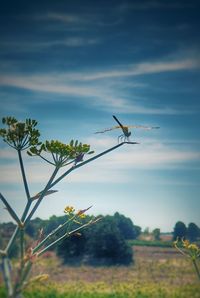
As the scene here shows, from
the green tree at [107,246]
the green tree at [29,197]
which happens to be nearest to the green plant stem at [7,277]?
the green tree at [29,197]

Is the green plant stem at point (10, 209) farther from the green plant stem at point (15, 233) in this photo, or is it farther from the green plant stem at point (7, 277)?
the green plant stem at point (7, 277)

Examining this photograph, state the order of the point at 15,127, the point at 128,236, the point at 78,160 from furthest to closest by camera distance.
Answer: the point at 128,236 < the point at 15,127 < the point at 78,160

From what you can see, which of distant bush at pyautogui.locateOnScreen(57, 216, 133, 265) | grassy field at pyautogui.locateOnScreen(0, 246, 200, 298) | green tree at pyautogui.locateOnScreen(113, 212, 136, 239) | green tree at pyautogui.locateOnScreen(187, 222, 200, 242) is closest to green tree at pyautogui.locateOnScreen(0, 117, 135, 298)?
grassy field at pyautogui.locateOnScreen(0, 246, 200, 298)

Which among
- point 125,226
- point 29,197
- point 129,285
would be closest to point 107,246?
point 129,285

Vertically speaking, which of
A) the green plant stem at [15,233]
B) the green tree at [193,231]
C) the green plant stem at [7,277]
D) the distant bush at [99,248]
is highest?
the green plant stem at [15,233]

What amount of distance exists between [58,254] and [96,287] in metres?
33.2

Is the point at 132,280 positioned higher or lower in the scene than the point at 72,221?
lower

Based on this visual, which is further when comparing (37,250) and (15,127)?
(15,127)

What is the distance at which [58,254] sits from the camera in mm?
66375

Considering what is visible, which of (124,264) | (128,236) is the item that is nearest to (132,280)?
(124,264)

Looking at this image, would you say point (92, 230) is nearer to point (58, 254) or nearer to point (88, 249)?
point (88, 249)

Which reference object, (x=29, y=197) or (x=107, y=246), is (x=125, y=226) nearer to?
(x=107, y=246)

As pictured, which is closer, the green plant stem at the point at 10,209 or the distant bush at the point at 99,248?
the green plant stem at the point at 10,209

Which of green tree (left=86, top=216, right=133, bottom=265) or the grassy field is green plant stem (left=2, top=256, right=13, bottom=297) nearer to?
the grassy field
